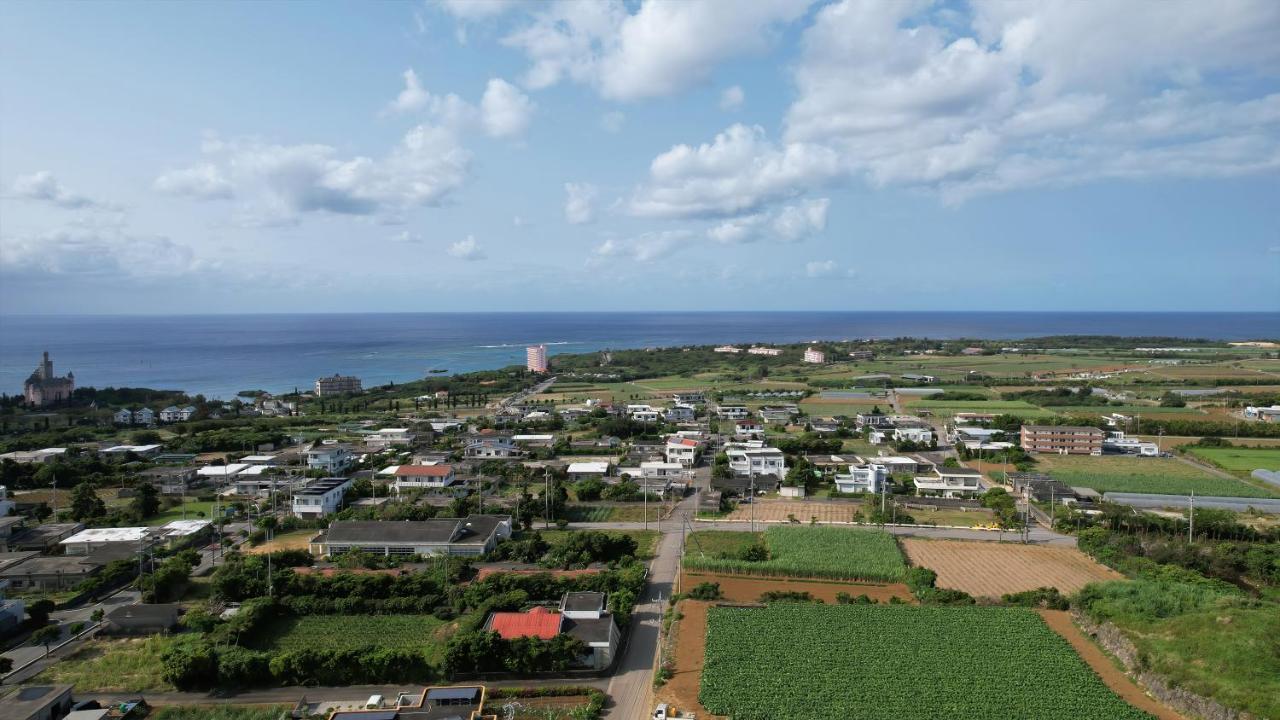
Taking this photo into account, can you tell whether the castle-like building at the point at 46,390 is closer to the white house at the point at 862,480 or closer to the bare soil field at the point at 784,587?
the bare soil field at the point at 784,587

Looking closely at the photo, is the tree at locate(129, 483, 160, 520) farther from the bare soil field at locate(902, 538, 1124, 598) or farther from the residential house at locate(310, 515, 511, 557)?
the bare soil field at locate(902, 538, 1124, 598)

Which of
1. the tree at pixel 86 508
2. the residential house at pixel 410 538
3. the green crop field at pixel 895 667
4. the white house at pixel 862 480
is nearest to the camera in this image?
the green crop field at pixel 895 667

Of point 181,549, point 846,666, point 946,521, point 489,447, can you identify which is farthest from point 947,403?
point 181,549

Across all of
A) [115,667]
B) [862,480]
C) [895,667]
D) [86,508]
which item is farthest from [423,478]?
[895,667]

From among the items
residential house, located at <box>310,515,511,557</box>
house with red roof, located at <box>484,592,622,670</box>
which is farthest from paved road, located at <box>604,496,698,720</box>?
residential house, located at <box>310,515,511,557</box>

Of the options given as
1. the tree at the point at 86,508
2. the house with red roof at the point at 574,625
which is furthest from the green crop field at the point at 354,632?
the tree at the point at 86,508

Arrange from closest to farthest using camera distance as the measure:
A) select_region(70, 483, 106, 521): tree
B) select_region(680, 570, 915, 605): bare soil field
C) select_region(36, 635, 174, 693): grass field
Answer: select_region(36, 635, 174, 693): grass field < select_region(680, 570, 915, 605): bare soil field < select_region(70, 483, 106, 521): tree

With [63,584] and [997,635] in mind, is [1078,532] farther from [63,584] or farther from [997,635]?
[63,584]
